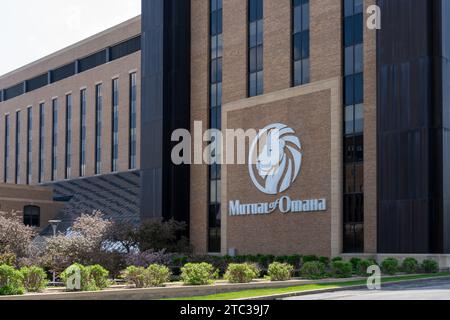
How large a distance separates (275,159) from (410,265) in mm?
14282

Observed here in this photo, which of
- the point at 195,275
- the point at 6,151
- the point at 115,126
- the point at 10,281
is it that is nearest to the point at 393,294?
the point at 195,275

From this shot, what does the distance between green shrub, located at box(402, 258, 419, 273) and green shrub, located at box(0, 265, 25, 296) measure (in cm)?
1884

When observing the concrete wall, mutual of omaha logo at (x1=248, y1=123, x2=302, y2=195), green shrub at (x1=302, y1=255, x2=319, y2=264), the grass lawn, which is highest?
mutual of omaha logo at (x1=248, y1=123, x2=302, y2=195)

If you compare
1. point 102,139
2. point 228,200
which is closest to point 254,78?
point 228,200

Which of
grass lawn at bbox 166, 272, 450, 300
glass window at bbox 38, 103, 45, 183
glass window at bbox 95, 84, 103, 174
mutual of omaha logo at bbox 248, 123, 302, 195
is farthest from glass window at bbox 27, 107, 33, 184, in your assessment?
grass lawn at bbox 166, 272, 450, 300

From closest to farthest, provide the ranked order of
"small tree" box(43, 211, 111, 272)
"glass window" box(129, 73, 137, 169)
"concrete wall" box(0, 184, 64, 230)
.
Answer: "small tree" box(43, 211, 111, 272)
"glass window" box(129, 73, 137, 169)
"concrete wall" box(0, 184, 64, 230)

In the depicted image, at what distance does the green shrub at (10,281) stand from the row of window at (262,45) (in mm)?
26809

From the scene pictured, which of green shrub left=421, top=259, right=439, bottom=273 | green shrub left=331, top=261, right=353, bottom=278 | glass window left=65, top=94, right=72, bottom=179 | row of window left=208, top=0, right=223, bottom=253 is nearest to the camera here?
green shrub left=331, top=261, right=353, bottom=278

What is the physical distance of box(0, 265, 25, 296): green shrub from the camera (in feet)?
70.2

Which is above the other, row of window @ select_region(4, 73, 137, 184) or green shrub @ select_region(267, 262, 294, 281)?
row of window @ select_region(4, 73, 137, 184)

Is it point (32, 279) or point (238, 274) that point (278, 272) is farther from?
point (32, 279)

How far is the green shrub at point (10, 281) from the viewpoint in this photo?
21.4m

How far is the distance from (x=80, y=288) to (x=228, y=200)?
87.3 feet

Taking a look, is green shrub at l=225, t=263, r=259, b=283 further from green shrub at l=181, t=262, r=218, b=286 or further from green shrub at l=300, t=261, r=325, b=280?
green shrub at l=300, t=261, r=325, b=280
